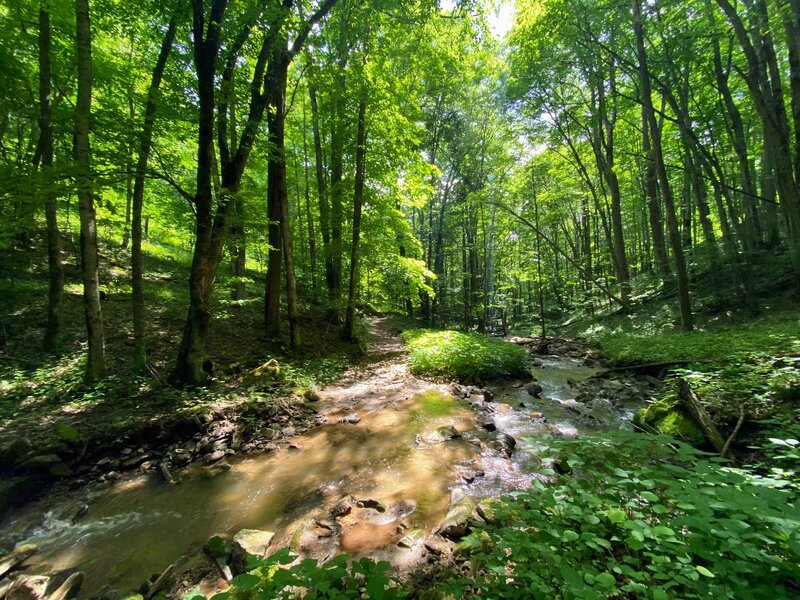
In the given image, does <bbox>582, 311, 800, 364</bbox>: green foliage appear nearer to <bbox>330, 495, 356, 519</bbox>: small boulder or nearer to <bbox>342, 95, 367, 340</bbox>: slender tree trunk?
<bbox>330, 495, 356, 519</bbox>: small boulder

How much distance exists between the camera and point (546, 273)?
20.6 meters

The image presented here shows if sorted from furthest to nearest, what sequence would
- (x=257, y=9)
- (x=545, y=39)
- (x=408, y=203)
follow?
(x=408, y=203) → (x=545, y=39) → (x=257, y=9)

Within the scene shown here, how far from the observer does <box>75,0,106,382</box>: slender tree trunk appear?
5.36m

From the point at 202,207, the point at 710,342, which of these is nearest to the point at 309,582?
the point at 202,207

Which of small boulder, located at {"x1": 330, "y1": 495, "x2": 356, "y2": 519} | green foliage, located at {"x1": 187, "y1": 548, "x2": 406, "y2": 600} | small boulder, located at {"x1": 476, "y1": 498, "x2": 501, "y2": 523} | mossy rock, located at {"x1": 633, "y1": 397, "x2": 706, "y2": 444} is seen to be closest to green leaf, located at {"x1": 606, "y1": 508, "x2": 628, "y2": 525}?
small boulder, located at {"x1": 476, "y1": 498, "x2": 501, "y2": 523}

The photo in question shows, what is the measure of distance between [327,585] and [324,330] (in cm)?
1030

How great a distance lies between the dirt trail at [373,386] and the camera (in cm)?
702

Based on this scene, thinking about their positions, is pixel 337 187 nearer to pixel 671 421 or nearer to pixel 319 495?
pixel 319 495

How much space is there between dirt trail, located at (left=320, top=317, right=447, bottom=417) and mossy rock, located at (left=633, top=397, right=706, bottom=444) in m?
3.85

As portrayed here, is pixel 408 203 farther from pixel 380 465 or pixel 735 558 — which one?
pixel 735 558

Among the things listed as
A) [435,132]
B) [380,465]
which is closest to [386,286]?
[435,132]

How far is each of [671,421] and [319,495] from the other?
15.5 feet

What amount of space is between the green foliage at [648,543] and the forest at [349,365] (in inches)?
0.8

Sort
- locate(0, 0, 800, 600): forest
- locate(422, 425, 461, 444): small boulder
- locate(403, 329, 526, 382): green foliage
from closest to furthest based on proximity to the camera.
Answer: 1. locate(0, 0, 800, 600): forest
2. locate(422, 425, 461, 444): small boulder
3. locate(403, 329, 526, 382): green foliage
